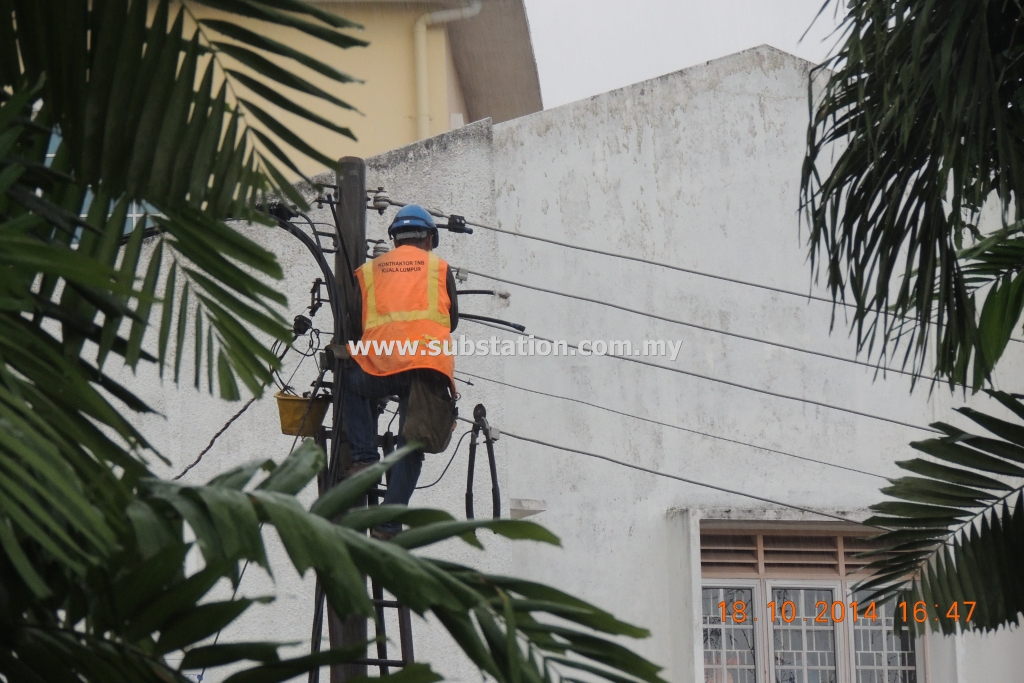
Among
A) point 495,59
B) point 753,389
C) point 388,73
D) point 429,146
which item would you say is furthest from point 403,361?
point 495,59

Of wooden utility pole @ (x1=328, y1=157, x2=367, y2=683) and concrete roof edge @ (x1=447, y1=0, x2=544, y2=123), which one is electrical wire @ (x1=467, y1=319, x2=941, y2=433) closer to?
wooden utility pole @ (x1=328, y1=157, x2=367, y2=683)

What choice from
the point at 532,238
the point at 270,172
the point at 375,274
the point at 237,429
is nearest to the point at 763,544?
the point at 532,238

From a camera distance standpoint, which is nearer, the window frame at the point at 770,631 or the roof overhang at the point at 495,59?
the window frame at the point at 770,631

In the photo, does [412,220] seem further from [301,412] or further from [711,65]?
[711,65]

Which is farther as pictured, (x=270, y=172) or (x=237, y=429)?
(x=237, y=429)

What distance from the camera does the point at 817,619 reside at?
392 inches

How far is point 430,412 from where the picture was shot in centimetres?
619

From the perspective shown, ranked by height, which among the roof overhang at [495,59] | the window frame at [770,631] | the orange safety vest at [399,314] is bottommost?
the window frame at [770,631]

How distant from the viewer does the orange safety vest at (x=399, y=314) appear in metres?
6.15

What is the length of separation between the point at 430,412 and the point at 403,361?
266 mm

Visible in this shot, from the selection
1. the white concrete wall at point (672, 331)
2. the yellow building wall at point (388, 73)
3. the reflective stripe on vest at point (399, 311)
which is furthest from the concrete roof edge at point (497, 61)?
the reflective stripe on vest at point (399, 311)

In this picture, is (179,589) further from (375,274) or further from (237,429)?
(237,429)

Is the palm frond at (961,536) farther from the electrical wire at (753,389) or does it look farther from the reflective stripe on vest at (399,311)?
the electrical wire at (753,389)

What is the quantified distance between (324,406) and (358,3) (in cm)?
735
